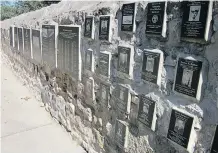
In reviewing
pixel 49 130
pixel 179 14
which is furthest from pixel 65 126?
pixel 179 14

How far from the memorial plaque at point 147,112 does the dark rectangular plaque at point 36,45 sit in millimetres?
2967

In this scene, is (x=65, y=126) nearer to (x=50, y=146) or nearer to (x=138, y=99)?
(x=50, y=146)

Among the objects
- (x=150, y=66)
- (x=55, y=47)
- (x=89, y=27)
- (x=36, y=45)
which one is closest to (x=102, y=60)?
(x=89, y=27)

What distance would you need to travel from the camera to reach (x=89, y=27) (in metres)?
2.51

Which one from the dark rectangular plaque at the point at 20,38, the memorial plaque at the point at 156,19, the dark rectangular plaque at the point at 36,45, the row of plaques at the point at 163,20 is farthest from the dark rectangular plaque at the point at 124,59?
the dark rectangular plaque at the point at 20,38

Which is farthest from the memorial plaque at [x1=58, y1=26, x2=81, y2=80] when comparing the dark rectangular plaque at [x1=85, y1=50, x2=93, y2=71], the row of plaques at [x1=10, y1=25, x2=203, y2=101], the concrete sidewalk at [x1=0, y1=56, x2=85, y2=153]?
the concrete sidewalk at [x1=0, y1=56, x2=85, y2=153]

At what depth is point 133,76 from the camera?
1.92 m

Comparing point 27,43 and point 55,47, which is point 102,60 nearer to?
point 55,47

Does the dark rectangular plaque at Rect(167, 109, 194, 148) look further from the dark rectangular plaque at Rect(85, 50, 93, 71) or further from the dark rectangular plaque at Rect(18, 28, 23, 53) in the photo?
the dark rectangular plaque at Rect(18, 28, 23, 53)

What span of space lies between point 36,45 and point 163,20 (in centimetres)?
341

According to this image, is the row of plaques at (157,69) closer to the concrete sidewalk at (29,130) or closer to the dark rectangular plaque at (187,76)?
the dark rectangular plaque at (187,76)

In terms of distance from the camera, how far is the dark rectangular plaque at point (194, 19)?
4.16ft

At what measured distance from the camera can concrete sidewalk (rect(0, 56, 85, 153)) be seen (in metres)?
3.08

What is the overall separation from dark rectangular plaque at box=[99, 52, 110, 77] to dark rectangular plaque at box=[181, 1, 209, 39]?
Result: 3.10ft
